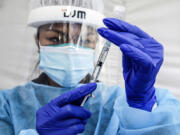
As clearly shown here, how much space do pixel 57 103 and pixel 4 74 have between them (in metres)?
0.78

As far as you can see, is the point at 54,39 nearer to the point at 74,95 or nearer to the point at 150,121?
the point at 74,95

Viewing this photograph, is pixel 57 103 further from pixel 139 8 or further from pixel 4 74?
pixel 139 8

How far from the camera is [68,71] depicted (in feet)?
2.71

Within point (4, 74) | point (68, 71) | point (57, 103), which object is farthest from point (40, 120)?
point (4, 74)

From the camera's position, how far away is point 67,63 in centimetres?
83

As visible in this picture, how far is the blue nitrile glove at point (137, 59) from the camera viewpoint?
58cm

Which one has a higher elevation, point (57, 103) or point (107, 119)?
point (57, 103)

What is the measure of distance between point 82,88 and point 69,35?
0.84 ft

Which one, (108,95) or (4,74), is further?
(4,74)

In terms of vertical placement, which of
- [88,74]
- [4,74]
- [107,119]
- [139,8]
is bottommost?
[4,74]

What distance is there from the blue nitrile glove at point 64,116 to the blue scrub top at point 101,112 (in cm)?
6

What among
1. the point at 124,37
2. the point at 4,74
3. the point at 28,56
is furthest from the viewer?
the point at 4,74

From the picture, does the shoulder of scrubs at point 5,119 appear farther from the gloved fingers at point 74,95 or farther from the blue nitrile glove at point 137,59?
the blue nitrile glove at point 137,59

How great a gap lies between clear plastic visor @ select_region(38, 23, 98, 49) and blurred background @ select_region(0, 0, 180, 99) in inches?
4.1
